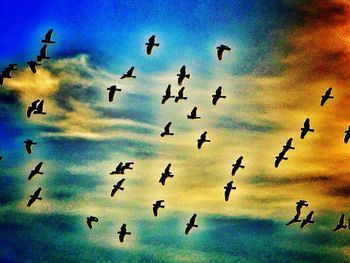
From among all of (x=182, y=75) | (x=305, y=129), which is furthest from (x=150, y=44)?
(x=305, y=129)

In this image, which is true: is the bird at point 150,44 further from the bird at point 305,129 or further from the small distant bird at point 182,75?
the bird at point 305,129

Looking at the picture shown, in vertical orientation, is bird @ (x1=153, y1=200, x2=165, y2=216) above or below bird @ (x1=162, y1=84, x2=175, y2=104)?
below

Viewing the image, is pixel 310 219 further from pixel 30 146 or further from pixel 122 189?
pixel 30 146

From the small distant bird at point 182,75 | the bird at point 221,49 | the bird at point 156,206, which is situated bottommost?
the bird at point 156,206

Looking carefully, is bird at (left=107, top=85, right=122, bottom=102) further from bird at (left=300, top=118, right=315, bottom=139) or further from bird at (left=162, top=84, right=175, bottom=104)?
bird at (left=300, top=118, right=315, bottom=139)

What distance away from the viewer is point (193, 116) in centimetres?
8012

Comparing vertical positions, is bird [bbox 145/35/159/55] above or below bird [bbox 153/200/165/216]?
above

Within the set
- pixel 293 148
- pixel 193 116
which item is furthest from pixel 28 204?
pixel 293 148

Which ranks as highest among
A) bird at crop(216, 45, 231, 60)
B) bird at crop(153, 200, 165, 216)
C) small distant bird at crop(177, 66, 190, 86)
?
bird at crop(216, 45, 231, 60)

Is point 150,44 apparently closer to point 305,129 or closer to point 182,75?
point 182,75

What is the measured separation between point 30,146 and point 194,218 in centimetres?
1593

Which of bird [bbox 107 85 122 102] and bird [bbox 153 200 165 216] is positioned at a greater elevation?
bird [bbox 107 85 122 102]

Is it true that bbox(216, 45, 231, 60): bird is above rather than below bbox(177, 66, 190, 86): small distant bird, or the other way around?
above

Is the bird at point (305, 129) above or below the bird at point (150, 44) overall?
below
